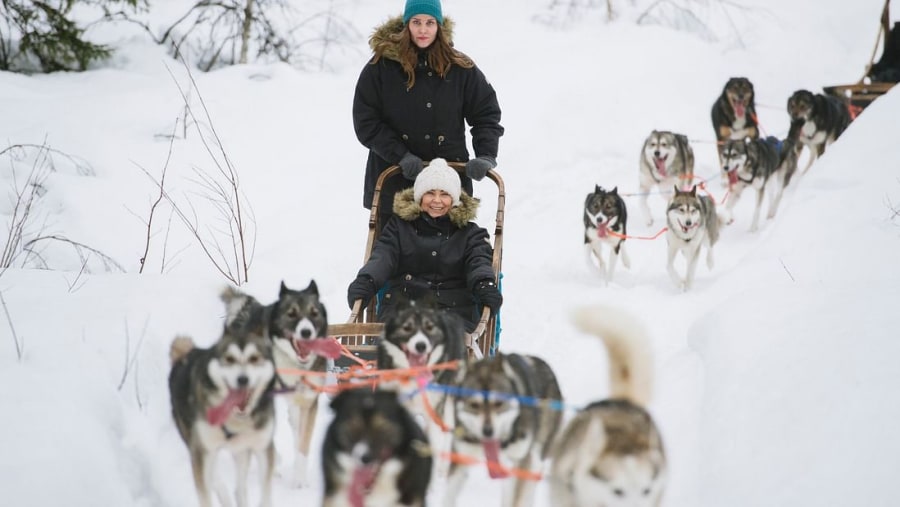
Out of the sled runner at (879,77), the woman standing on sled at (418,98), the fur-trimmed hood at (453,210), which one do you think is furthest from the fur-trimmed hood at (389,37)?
the sled runner at (879,77)

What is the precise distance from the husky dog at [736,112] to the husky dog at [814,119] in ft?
1.34

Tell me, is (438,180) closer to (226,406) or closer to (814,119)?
(226,406)

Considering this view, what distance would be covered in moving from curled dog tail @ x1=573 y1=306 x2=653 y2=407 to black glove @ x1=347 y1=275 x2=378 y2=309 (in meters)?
1.35

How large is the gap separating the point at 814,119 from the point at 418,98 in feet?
18.2

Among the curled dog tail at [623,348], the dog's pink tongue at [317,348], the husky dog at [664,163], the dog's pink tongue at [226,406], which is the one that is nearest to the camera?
the dog's pink tongue at [226,406]

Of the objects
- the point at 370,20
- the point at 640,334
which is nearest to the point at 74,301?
the point at 640,334

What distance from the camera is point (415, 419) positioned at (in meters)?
1.71

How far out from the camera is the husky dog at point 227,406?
163 centimetres

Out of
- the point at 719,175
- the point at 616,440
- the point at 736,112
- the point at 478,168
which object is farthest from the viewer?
the point at 719,175

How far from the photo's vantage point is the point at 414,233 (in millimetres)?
3611

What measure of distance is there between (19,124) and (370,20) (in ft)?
23.1

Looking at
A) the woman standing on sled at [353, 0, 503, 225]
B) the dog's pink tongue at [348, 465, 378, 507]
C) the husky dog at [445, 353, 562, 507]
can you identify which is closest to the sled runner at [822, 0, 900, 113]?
the woman standing on sled at [353, 0, 503, 225]

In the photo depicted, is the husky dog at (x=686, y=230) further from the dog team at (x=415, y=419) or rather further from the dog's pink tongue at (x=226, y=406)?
the dog's pink tongue at (x=226, y=406)

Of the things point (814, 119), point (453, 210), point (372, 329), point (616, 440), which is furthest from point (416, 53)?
point (814, 119)
